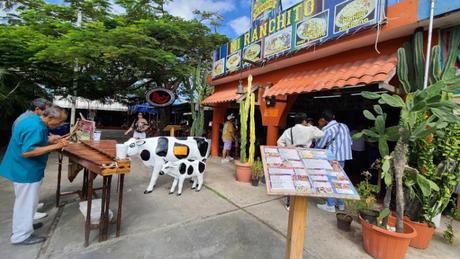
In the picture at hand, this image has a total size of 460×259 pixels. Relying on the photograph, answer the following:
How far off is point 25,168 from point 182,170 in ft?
7.73

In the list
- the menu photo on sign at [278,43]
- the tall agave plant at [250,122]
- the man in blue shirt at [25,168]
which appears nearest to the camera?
the man in blue shirt at [25,168]

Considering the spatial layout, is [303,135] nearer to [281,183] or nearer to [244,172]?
[244,172]

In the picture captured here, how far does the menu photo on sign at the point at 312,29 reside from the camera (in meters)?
4.48

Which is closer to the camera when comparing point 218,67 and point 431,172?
Result: point 431,172

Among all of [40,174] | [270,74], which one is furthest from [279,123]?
[40,174]

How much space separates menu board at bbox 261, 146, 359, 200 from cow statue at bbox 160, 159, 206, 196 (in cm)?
254

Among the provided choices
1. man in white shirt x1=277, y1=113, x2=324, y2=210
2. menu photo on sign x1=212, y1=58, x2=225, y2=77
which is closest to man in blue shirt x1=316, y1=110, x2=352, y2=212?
man in white shirt x1=277, y1=113, x2=324, y2=210

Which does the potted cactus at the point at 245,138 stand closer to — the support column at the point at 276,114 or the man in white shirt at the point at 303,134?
the support column at the point at 276,114

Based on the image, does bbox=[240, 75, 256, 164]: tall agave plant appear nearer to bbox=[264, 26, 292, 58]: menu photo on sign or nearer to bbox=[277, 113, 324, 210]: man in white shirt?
bbox=[264, 26, 292, 58]: menu photo on sign

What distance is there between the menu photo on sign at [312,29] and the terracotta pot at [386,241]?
11.4 feet

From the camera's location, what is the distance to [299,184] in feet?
6.25

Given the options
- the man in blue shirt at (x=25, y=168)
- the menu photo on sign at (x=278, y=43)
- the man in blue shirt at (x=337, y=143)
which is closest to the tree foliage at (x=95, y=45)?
the menu photo on sign at (x=278, y=43)

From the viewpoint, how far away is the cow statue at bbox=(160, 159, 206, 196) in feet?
14.5

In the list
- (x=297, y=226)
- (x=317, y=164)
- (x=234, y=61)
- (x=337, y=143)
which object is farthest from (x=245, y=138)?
(x=297, y=226)
